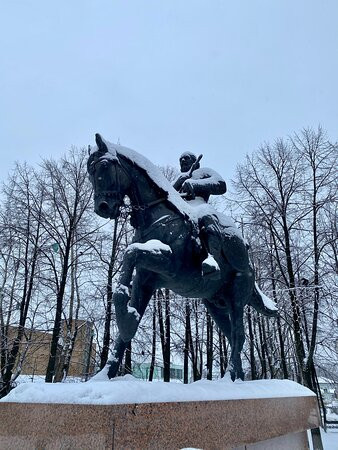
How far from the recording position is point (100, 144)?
3.94 metres

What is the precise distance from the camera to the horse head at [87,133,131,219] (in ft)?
12.8

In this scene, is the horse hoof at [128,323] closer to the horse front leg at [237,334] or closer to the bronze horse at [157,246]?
the bronze horse at [157,246]

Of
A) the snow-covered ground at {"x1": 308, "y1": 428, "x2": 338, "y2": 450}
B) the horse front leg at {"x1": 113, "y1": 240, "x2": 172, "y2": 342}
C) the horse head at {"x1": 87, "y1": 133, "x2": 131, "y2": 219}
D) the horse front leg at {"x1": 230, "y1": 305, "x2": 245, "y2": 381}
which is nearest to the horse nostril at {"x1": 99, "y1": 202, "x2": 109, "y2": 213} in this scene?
the horse head at {"x1": 87, "y1": 133, "x2": 131, "y2": 219}

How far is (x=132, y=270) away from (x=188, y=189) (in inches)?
63.5

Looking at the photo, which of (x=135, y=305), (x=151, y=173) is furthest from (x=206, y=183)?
(x=135, y=305)

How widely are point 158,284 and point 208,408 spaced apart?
133 centimetres

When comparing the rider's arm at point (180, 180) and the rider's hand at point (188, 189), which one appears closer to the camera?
the rider's hand at point (188, 189)

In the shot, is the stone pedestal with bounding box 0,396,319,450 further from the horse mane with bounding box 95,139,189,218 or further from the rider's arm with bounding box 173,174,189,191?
the rider's arm with bounding box 173,174,189,191

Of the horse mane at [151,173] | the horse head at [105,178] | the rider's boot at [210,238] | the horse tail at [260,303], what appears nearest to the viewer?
the horse head at [105,178]

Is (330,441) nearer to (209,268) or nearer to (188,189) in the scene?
(188,189)

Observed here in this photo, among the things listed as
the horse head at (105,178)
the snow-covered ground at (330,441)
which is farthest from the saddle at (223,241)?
the snow-covered ground at (330,441)

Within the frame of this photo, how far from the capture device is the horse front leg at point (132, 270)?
343cm

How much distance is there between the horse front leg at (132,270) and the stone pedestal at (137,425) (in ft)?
2.82

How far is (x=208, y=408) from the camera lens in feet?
10.0
